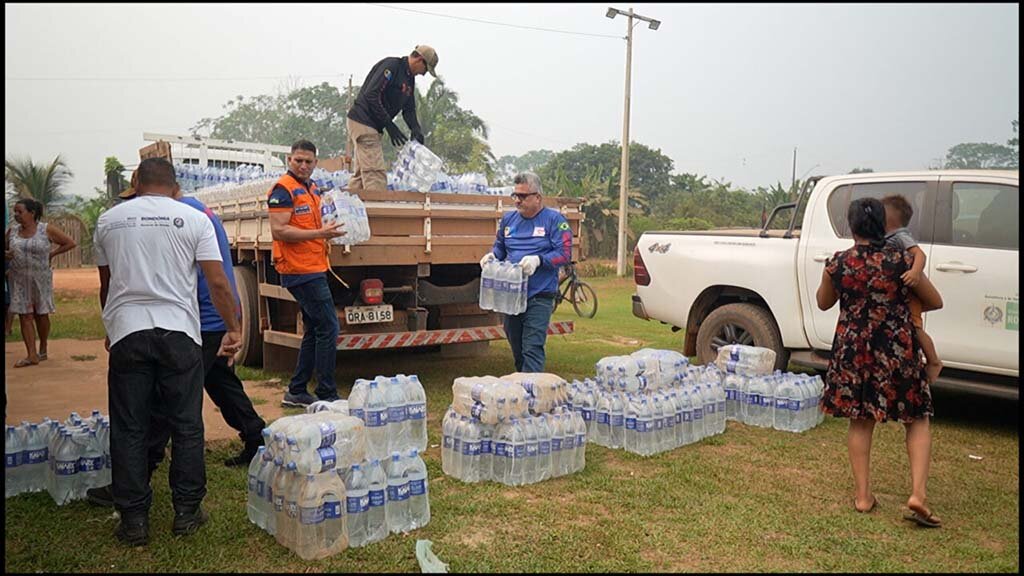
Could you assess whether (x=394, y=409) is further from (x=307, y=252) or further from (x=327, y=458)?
(x=307, y=252)

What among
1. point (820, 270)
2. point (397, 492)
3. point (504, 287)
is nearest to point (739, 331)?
point (820, 270)

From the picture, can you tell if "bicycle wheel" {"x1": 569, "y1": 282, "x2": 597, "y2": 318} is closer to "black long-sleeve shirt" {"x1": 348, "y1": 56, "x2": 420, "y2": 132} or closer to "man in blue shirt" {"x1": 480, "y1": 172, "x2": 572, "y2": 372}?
"black long-sleeve shirt" {"x1": 348, "y1": 56, "x2": 420, "y2": 132}

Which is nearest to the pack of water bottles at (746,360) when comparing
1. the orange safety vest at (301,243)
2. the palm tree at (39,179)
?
the orange safety vest at (301,243)

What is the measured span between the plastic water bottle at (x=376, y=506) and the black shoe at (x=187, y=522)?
89cm

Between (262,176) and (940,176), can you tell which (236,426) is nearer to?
(262,176)

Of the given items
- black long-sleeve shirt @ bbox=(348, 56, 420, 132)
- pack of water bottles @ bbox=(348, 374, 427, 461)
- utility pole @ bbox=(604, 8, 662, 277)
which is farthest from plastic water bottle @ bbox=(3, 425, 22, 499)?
Answer: utility pole @ bbox=(604, 8, 662, 277)

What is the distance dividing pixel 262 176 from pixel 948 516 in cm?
694

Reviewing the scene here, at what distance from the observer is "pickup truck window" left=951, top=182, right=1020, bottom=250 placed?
18.9ft

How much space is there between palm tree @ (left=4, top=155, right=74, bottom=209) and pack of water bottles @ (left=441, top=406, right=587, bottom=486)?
92.1 feet

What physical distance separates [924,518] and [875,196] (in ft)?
10.7

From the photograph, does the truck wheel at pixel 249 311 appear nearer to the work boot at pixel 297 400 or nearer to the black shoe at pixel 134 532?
the work boot at pixel 297 400

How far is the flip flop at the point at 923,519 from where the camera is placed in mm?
4070

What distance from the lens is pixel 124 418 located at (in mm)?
3779

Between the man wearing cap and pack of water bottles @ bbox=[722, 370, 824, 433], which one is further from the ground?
the man wearing cap
